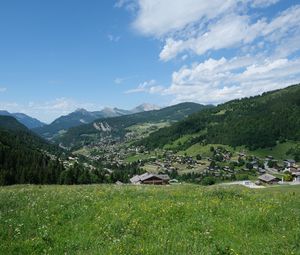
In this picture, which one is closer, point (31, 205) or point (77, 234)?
point (77, 234)

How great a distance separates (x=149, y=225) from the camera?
53.2ft

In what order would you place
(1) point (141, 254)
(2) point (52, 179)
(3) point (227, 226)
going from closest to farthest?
(1) point (141, 254)
(3) point (227, 226)
(2) point (52, 179)

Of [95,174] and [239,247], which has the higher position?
[239,247]

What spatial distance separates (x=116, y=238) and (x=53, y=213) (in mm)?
5673

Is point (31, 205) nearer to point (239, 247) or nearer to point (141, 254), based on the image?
point (141, 254)

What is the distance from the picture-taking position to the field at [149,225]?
531 inches

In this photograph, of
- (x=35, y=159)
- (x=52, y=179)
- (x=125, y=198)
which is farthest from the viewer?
(x=35, y=159)

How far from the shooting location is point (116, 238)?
48.2ft

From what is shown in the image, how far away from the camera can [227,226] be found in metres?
15.7

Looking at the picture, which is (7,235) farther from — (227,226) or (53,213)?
(227,226)

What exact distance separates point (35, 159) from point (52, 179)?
3825 centimetres

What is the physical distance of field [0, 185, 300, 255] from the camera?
13492mm

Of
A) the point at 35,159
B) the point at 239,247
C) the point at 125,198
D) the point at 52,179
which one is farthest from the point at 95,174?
the point at 239,247

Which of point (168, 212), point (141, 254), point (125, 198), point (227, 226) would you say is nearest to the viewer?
point (141, 254)
